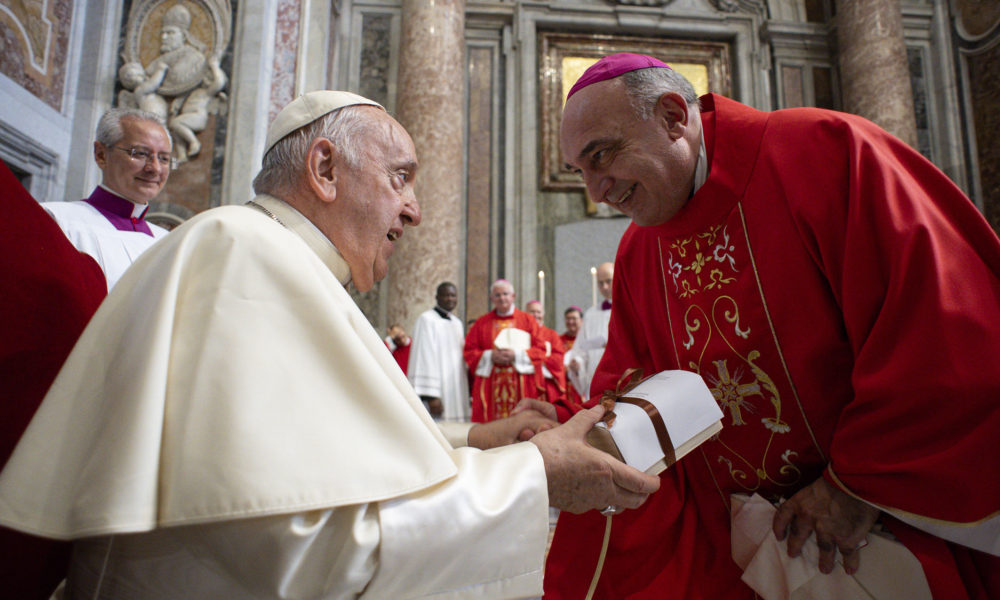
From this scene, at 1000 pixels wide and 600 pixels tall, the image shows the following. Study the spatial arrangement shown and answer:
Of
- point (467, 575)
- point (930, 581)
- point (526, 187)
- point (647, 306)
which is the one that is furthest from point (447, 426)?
point (526, 187)

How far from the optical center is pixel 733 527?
70.1 inches

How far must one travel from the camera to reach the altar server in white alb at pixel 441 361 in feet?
22.5

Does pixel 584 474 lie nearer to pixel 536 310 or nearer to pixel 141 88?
pixel 536 310

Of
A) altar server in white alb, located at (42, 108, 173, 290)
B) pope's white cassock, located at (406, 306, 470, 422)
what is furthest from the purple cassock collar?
pope's white cassock, located at (406, 306, 470, 422)

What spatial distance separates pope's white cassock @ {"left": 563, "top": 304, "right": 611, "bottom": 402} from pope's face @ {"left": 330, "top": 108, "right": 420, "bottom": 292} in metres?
5.09

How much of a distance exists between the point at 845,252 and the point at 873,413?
1.24 feet

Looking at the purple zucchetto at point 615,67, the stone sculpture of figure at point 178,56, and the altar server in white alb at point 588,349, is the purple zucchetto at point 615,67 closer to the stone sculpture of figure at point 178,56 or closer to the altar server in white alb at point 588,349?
the altar server in white alb at point 588,349

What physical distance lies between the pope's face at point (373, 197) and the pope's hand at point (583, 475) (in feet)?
2.09

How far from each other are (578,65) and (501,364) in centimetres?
522

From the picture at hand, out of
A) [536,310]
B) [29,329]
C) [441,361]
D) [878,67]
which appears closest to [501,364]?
[441,361]

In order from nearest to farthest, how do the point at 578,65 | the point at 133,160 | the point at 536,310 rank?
1. the point at 133,160
2. the point at 536,310
3. the point at 578,65

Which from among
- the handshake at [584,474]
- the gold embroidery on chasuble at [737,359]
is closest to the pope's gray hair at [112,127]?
the gold embroidery on chasuble at [737,359]

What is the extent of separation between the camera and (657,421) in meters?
1.48

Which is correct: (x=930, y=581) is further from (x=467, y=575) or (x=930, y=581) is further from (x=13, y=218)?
(x=13, y=218)
